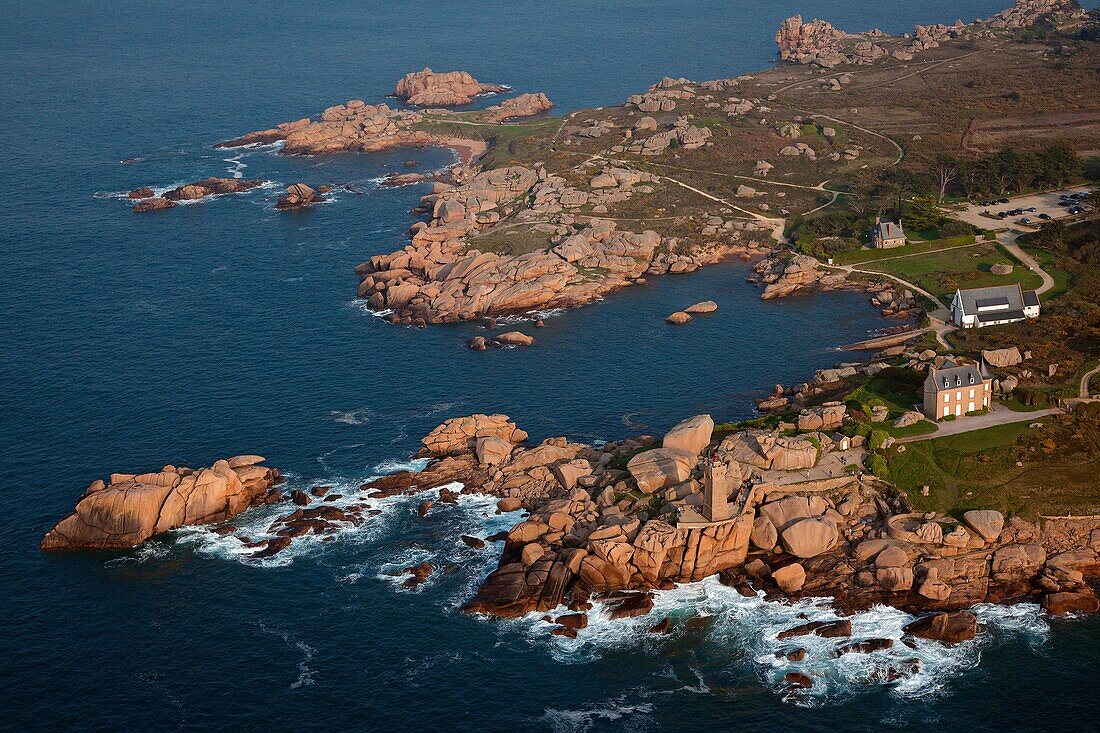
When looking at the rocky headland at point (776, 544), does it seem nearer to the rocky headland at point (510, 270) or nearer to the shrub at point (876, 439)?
the shrub at point (876, 439)

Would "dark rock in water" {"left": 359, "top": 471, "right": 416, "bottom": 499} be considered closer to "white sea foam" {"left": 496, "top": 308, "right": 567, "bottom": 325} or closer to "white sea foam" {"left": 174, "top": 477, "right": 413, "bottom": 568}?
"white sea foam" {"left": 174, "top": 477, "right": 413, "bottom": 568}

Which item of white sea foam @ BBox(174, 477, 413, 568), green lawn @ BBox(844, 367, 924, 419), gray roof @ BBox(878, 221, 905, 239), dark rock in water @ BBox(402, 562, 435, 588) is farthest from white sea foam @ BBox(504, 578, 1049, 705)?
gray roof @ BBox(878, 221, 905, 239)

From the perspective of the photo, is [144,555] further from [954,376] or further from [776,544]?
[954,376]

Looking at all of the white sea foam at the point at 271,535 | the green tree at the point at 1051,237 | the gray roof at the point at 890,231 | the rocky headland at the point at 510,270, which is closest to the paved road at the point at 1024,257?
the green tree at the point at 1051,237

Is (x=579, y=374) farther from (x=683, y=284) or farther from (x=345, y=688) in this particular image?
(x=345, y=688)

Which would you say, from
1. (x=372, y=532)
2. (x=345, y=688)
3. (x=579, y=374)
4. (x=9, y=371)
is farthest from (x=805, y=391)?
(x=9, y=371)
